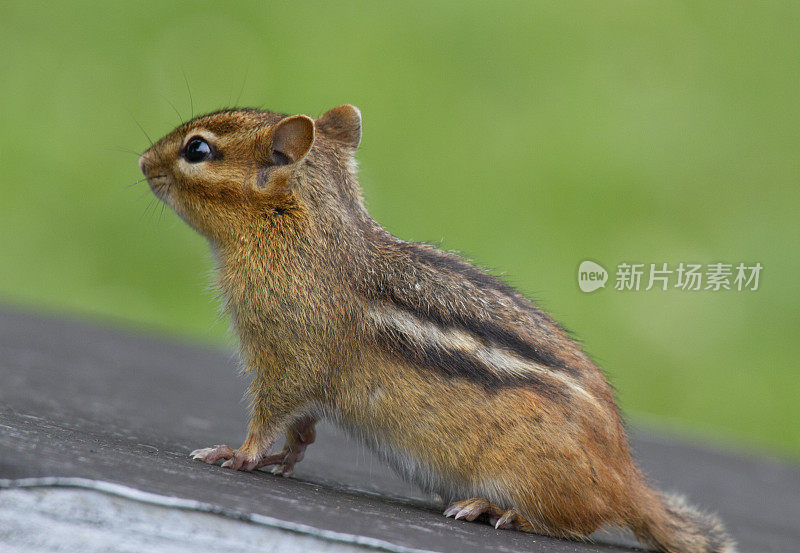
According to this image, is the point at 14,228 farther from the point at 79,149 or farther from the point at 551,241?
the point at 551,241

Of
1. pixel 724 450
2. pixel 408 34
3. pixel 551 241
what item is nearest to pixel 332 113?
pixel 724 450

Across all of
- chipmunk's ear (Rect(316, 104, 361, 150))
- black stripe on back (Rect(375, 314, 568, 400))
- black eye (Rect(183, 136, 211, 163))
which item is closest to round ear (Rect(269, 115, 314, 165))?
black eye (Rect(183, 136, 211, 163))

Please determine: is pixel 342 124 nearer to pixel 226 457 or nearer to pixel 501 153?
pixel 226 457

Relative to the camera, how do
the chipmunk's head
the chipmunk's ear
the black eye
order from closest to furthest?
the chipmunk's head < the black eye < the chipmunk's ear

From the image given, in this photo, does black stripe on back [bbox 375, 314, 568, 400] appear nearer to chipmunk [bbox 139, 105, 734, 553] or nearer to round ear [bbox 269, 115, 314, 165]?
chipmunk [bbox 139, 105, 734, 553]

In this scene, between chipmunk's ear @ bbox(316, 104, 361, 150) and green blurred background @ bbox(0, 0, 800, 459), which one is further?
green blurred background @ bbox(0, 0, 800, 459)

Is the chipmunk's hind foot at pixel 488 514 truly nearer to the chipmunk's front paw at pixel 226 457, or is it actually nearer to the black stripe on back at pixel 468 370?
the black stripe on back at pixel 468 370
